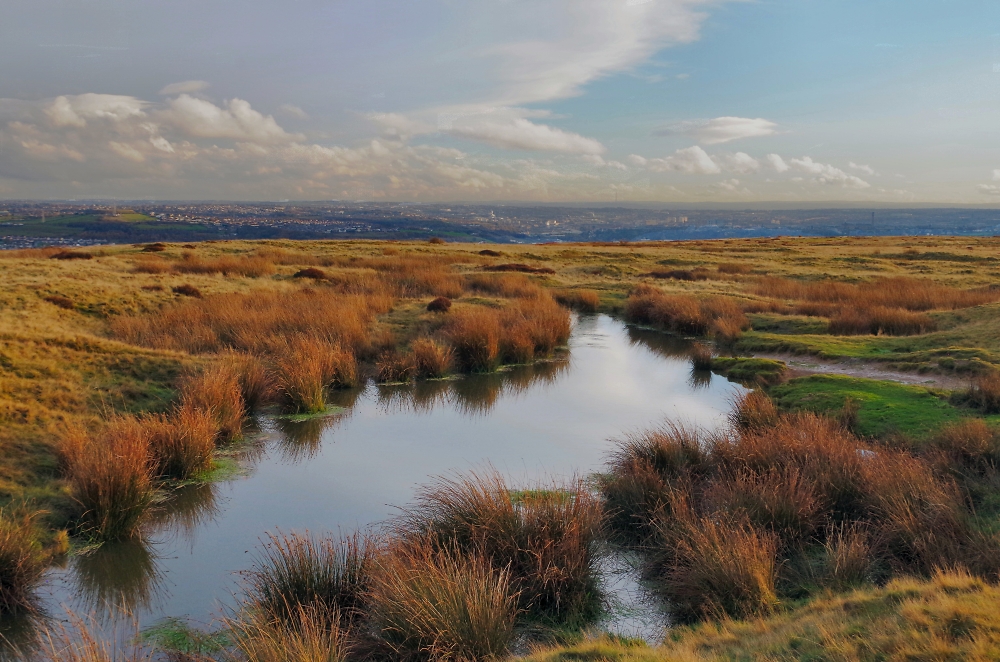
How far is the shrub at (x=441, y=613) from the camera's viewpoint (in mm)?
5371

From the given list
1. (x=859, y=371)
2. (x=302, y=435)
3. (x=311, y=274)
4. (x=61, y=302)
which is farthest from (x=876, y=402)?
(x=311, y=274)

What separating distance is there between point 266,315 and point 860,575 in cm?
1533

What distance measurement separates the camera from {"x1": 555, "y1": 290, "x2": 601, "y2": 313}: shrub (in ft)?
93.3

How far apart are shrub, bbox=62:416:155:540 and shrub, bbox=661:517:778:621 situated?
6273 millimetres

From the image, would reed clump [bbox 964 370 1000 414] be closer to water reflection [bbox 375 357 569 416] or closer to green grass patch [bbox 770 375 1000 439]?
green grass patch [bbox 770 375 1000 439]

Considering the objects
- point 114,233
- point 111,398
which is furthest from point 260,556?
point 114,233

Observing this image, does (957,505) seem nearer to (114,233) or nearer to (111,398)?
(111,398)

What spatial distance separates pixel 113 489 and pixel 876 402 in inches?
479

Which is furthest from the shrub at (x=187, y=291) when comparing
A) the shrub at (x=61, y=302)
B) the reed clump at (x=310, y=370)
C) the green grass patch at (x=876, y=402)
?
the green grass patch at (x=876, y=402)

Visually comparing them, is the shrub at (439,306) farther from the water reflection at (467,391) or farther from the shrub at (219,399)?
the shrub at (219,399)

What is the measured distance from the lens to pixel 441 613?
5.44m

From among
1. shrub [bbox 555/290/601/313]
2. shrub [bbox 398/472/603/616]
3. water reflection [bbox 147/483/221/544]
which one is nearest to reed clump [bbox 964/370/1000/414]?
shrub [bbox 398/472/603/616]

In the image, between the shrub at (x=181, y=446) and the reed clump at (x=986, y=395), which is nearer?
the shrub at (x=181, y=446)

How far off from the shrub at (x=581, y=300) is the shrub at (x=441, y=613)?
22958 mm
